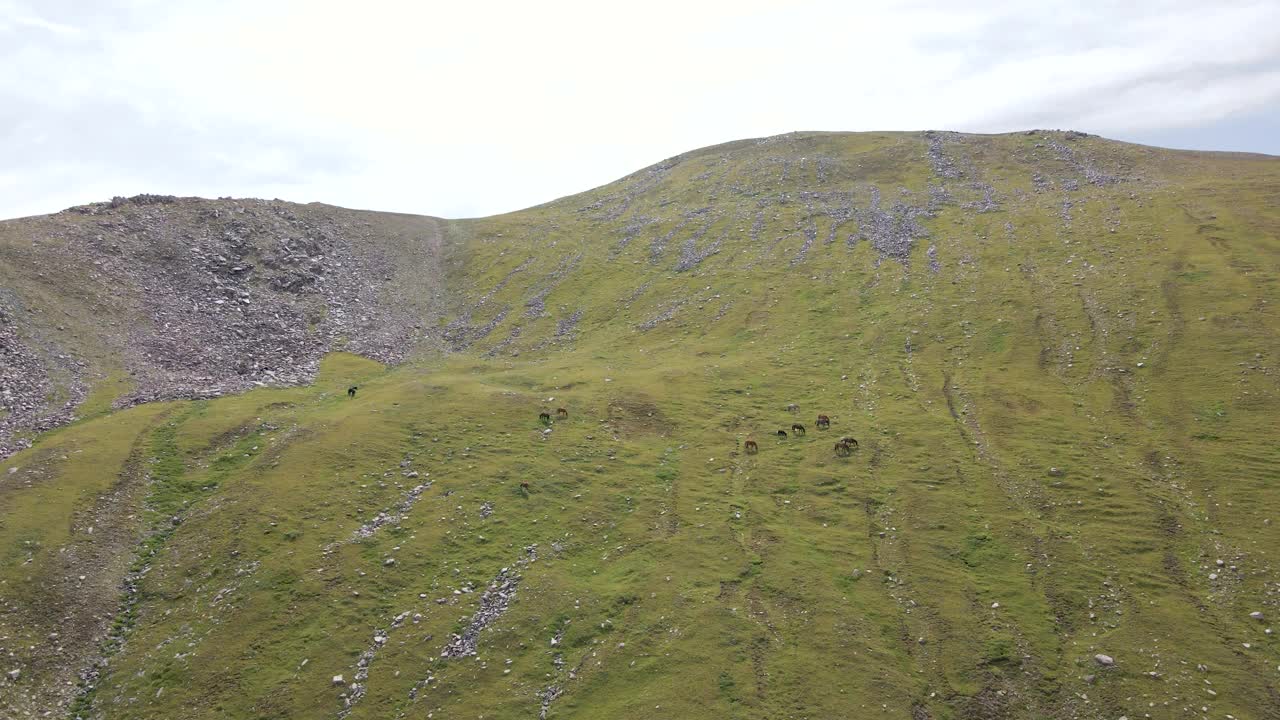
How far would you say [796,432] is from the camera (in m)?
49.6

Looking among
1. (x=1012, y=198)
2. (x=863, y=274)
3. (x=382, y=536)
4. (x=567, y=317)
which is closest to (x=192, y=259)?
(x=567, y=317)

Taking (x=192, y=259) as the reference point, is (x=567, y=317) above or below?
below

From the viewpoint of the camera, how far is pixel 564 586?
34969 mm

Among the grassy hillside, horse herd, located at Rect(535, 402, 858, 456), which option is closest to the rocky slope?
the grassy hillside

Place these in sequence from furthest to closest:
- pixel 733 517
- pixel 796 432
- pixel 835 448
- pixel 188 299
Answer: pixel 188 299 < pixel 796 432 < pixel 835 448 < pixel 733 517

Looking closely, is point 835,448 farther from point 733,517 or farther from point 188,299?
point 188,299

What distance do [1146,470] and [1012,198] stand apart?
61566mm

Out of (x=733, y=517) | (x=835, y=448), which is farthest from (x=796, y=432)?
(x=733, y=517)

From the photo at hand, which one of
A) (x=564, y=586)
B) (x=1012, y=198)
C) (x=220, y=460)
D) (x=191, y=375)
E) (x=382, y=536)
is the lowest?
(x=564, y=586)

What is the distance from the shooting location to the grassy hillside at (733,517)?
1142 inches

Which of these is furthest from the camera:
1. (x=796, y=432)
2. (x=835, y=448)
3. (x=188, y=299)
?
(x=188, y=299)

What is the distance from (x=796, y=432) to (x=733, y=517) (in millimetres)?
11721

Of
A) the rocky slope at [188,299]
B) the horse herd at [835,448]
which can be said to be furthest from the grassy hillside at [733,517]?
the rocky slope at [188,299]

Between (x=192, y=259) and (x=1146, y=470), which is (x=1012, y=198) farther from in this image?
(x=192, y=259)
